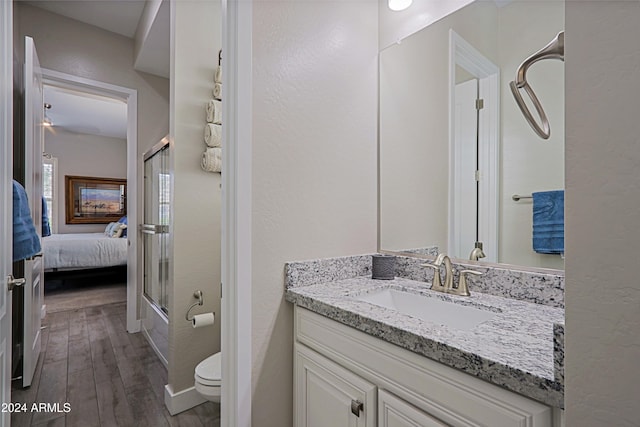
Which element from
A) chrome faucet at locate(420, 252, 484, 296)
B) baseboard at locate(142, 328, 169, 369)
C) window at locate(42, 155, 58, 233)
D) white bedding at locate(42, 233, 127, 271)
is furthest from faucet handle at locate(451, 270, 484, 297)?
window at locate(42, 155, 58, 233)

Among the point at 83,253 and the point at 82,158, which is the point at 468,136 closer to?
the point at 83,253

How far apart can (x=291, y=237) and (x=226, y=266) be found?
0.28 meters

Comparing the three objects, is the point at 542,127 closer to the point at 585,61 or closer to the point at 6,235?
the point at 585,61

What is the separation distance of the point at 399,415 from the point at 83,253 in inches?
214

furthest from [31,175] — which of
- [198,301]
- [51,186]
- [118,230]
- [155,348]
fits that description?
[51,186]

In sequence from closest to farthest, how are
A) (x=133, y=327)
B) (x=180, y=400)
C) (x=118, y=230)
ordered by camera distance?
1. (x=180, y=400)
2. (x=133, y=327)
3. (x=118, y=230)

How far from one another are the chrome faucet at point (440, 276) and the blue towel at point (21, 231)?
73.3 inches

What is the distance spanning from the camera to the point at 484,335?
82 cm

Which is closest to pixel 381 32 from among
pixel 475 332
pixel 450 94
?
pixel 450 94

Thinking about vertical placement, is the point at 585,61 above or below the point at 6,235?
above

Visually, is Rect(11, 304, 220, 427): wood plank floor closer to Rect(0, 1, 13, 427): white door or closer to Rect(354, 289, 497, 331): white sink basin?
Rect(0, 1, 13, 427): white door

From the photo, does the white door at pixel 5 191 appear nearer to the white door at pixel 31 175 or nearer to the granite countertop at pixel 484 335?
the white door at pixel 31 175

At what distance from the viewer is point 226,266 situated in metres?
1.20

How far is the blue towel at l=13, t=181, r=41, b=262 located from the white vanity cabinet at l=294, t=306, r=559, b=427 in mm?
1350
